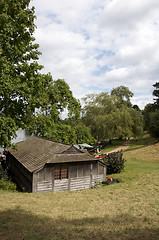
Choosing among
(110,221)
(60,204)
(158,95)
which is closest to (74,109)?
(60,204)

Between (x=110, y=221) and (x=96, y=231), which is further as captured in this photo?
(x=110, y=221)

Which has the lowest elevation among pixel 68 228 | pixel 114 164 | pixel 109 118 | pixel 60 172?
pixel 114 164

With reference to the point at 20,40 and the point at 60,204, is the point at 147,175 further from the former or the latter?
the point at 20,40

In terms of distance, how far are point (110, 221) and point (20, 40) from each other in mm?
14567

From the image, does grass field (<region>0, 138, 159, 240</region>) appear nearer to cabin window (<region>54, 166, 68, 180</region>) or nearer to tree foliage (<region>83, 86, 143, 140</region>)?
cabin window (<region>54, 166, 68, 180</region>)

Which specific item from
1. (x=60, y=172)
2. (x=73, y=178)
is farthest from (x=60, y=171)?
(x=73, y=178)

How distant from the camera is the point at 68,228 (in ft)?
25.7

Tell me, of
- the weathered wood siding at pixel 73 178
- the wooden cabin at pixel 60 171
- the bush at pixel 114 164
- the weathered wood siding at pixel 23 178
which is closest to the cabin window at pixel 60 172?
the wooden cabin at pixel 60 171

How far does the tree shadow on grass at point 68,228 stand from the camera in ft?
22.5

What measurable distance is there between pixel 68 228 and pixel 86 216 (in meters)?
2.22

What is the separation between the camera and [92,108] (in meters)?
49.0

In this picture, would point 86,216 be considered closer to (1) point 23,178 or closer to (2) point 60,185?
(2) point 60,185

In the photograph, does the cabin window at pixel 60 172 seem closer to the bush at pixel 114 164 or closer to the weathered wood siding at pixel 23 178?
the weathered wood siding at pixel 23 178

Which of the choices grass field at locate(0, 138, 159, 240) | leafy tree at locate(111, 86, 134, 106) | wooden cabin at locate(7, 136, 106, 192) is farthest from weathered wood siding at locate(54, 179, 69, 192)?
leafy tree at locate(111, 86, 134, 106)
